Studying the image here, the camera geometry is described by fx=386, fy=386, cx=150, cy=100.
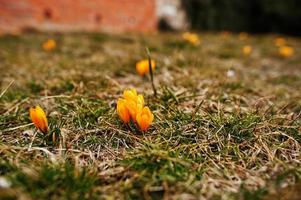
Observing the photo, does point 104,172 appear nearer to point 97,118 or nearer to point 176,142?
point 176,142

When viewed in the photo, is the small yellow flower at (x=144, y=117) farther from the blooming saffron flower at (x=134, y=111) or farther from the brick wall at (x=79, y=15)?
the brick wall at (x=79, y=15)

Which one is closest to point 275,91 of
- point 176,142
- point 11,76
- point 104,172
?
point 176,142

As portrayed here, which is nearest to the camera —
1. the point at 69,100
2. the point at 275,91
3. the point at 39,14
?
the point at 69,100

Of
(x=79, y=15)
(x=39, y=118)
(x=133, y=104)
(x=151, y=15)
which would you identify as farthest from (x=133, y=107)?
(x=151, y=15)

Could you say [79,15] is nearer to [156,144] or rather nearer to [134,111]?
[134,111]

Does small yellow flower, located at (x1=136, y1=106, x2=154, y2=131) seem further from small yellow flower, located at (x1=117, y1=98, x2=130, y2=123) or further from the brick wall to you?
the brick wall

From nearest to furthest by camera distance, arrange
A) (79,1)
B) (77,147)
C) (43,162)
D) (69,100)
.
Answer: (43,162)
(77,147)
(69,100)
(79,1)
